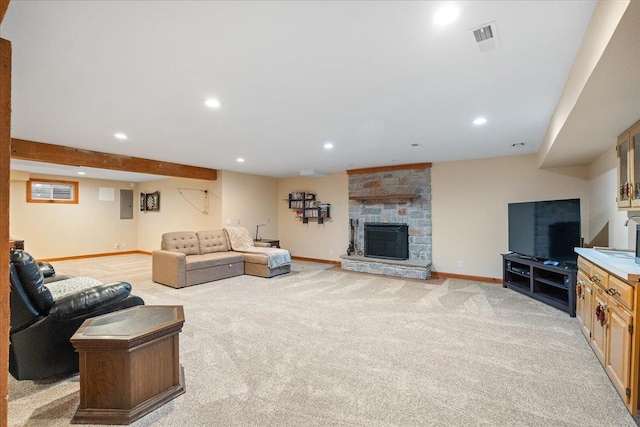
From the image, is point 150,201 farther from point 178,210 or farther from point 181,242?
point 181,242

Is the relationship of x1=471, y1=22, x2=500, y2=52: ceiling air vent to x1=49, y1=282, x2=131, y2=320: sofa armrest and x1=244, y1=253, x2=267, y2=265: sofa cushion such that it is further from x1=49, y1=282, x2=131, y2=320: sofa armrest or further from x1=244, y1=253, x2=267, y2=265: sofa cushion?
x1=244, y1=253, x2=267, y2=265: sofa cushion

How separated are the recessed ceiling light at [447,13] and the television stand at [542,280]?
3.61 meters

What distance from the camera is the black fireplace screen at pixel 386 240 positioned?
620 cm

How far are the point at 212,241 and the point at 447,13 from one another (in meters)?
5.74

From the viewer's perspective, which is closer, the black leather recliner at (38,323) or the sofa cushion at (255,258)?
the black leather recliner at (38,323)

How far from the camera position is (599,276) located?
8.06ft

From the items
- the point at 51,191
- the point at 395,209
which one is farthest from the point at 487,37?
the point at 51,191

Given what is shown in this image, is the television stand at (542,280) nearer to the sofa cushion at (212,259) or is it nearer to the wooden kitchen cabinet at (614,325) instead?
the wooden kitchen cabinet at (614,325)

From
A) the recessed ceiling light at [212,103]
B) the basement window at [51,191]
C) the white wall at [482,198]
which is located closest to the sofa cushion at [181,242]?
the recessed ceiling light at [212,103]

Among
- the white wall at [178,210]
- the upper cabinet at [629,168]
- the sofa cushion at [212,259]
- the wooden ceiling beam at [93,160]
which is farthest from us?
the white wall at [178,210]

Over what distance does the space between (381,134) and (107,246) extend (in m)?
8.72

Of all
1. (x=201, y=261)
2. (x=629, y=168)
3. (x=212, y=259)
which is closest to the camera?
(x=629, y=168)

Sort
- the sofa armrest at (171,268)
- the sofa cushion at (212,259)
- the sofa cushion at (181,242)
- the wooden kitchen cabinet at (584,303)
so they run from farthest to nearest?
1. the sofa cushion at (181,242)
2. the sofa cushion at (212,259)
3. the sofa armrest at (171,268)
4. the wooden kitchen cabinet at (584,303)

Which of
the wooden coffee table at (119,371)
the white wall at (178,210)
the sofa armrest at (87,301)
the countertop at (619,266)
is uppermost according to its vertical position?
the white wall at (178,210)
